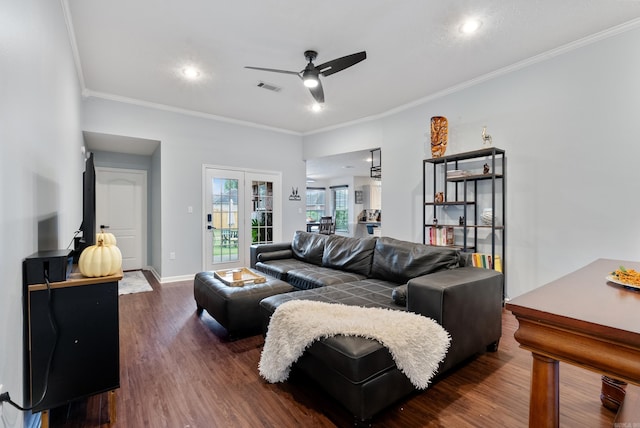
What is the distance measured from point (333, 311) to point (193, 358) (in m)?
1.28

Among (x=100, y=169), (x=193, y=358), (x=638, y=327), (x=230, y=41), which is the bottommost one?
(x=193, y=358)

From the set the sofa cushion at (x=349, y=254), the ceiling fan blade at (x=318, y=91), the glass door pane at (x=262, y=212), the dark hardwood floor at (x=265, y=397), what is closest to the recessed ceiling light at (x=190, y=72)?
the ceiling fan blade at (x=318, y=91)

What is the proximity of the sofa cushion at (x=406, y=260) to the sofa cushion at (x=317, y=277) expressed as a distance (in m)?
0.29

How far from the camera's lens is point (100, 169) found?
18.6ft

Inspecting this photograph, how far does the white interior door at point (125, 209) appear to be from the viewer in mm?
5727

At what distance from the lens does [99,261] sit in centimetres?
157

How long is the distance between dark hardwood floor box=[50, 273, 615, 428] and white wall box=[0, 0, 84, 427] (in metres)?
0.65

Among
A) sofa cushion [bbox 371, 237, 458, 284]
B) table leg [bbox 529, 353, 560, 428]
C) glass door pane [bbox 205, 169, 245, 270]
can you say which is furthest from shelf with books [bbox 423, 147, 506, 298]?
glass door pane [bbox 205, 169, 245, 270]

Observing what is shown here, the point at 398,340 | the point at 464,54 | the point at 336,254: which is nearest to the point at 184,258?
the point at 336,254

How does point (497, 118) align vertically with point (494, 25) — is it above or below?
below

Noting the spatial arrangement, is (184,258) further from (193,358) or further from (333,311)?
(333,311)

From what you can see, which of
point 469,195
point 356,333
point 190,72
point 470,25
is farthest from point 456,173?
point 190,72

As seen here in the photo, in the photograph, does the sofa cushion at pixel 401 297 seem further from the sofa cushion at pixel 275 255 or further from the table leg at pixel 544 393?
the sofa cushion at pixel 275 255

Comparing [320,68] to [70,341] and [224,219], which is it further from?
[224,219]
